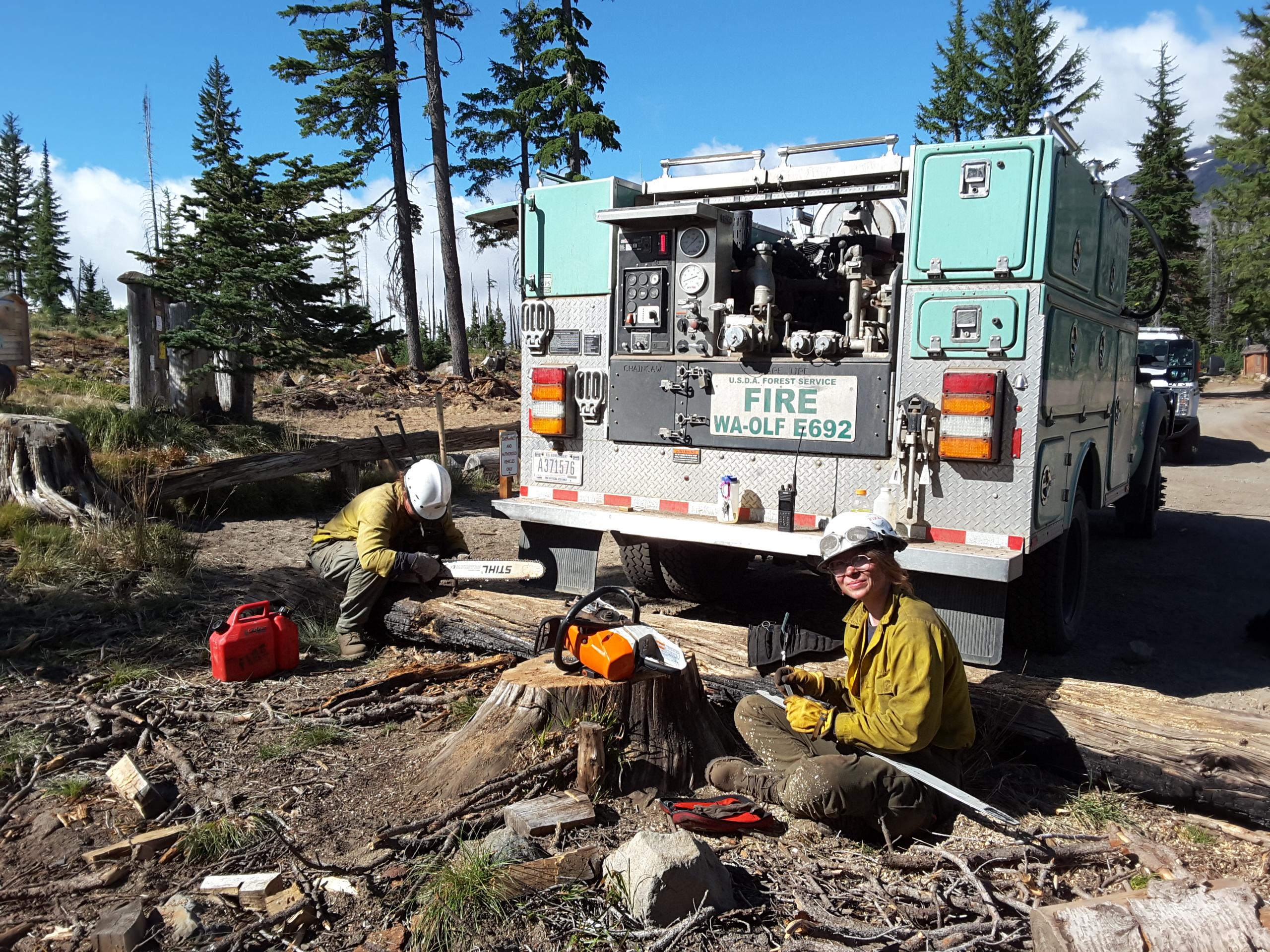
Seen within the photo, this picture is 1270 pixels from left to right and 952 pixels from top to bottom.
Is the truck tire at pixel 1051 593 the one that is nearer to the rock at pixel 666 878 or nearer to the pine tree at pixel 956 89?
the rock at pixel 666 878

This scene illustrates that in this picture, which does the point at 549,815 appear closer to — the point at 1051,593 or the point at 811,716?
the point at 811,716

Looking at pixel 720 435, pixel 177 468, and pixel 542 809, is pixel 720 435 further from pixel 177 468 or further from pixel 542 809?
pixel 177 468

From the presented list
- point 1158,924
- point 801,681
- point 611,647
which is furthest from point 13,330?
point 1158,924

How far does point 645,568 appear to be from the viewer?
7.01 meters

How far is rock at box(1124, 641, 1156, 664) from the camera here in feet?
19.1

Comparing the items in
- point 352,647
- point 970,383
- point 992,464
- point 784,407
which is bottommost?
point 352,647

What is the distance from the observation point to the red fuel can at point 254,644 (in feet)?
15.9

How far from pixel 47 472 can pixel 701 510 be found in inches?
208

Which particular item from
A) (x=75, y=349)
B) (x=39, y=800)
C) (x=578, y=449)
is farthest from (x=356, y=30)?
(x=39, y=800)

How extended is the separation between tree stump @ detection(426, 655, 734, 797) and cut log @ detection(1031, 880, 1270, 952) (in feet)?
5.31

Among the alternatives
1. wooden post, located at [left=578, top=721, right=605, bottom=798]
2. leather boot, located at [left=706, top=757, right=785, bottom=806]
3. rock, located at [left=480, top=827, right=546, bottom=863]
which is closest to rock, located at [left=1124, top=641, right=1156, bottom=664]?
leather boot, located at [left=706, top=757, right=785, bottom=806]

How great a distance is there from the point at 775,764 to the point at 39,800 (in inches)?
114

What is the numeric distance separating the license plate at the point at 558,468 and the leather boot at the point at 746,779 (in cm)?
263

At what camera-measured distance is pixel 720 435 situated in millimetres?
5598
